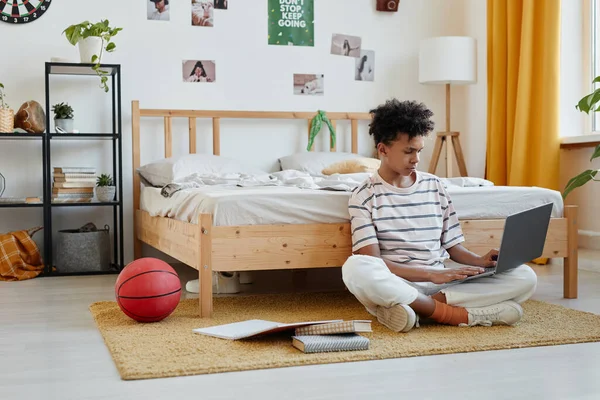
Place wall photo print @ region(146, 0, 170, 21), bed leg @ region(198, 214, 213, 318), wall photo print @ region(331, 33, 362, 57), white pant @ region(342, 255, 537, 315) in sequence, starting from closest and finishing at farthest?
1. white pant @ region(342, 255, 537, 315)
2. bed leg @ region(198, 214, 213, 318)
3. wall photo print @ region(146, 0, 170, 21)
4. wall photo print @ region(331, 33, 362, 57)

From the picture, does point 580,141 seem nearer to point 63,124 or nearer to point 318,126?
point 318,126

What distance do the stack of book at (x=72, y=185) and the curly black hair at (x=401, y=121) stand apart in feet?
6.46

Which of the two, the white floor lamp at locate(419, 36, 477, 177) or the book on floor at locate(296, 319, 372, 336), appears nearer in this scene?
the book on floor at locate(296, 319, 372, 336)

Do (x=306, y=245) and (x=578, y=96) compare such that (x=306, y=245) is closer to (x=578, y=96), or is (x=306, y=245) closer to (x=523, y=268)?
(x=523, y=268)

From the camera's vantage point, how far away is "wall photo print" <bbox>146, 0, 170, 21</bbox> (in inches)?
168

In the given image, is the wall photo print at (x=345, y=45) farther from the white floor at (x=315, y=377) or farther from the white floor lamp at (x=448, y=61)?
the white floor at (x=315, y=377)

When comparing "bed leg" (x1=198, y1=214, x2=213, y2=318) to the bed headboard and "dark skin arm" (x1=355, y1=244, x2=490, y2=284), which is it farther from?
the bed headboard

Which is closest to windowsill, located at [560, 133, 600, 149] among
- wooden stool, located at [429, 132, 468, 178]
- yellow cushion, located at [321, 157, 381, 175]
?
wooden stool, located at [429, 132, 468, 178]

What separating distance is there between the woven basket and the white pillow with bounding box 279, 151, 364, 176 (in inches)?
57.7

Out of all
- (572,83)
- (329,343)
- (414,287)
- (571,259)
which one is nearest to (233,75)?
(572,83)

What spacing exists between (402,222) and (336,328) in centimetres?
53

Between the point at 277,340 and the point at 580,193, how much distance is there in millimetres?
2432

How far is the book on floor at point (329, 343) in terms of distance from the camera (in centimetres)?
209

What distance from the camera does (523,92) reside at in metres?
4.14
